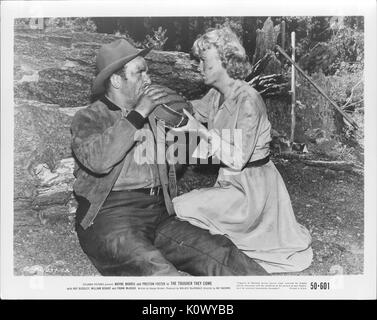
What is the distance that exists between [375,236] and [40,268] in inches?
77.2

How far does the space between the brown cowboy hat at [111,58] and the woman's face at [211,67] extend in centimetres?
35

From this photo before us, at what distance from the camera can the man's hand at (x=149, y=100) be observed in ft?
10.2

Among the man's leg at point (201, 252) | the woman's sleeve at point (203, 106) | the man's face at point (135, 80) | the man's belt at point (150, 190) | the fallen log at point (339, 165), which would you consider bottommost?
the man's leg at point (201, 252)

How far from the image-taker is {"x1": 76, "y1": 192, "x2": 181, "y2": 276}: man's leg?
3098 millimetres

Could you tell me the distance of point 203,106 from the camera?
3189mm

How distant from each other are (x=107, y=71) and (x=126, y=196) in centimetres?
71

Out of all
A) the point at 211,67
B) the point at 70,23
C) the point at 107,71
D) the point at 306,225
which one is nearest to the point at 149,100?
the point at 107,71

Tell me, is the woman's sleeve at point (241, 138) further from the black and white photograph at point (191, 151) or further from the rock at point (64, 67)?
the rock at point (64, 67)

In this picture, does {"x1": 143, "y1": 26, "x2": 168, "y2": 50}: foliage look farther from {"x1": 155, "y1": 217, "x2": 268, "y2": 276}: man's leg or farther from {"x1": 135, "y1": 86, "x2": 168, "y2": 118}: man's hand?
{"x1": 155, "y1": 217, "x2": 268, "y2": 276}: man's leg

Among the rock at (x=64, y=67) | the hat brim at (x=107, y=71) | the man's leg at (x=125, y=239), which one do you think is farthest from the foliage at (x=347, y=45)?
the man's leg at (x=125, y=239)

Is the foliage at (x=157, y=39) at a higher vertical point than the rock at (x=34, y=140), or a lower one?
higher

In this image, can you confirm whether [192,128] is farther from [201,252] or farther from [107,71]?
[201,252]

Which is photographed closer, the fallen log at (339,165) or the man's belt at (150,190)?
the man's belt at (150,190)
